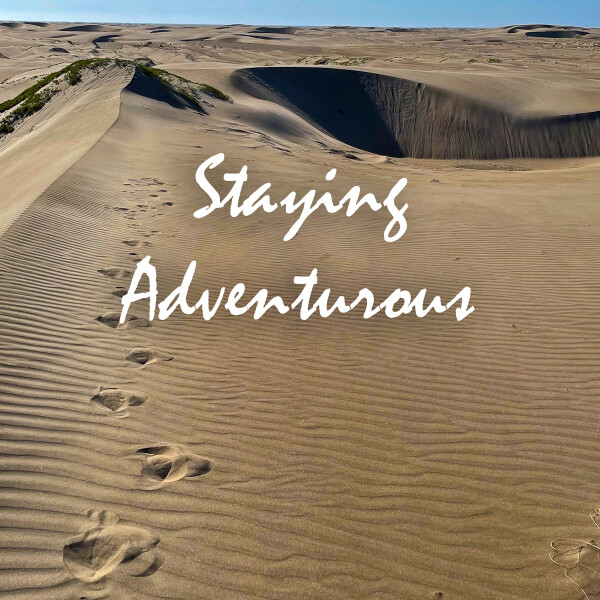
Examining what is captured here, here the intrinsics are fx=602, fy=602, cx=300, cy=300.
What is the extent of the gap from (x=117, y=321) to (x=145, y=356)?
0.84m

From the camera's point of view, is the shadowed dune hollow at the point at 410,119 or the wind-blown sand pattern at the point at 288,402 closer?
the wind-blown sand pattern at the point at 288,402

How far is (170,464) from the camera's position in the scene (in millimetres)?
4277

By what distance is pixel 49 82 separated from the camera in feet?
73.3

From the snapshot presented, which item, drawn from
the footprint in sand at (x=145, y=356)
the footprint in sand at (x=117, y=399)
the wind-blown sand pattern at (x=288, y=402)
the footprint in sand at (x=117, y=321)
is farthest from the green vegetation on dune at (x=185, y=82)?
the footprint in sand at (x=117, y=399)

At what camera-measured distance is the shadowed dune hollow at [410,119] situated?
25.4m

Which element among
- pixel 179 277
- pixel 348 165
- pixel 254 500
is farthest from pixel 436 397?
pixel 348 165

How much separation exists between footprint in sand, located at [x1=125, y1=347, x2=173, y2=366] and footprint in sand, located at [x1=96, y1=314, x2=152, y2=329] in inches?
22.1

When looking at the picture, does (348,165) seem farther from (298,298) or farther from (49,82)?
(49,82)

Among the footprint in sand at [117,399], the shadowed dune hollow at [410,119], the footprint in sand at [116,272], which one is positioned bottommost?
the footprint in sand at [117,399]

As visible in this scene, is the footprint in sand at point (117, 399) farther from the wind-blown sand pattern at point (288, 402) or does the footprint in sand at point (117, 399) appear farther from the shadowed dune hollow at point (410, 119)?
the shadowed dune hollow at point (410, 119)

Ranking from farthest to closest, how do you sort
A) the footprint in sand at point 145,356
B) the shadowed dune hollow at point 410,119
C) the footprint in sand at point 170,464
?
the shadowed dune hollow at point 410,119 → the footprint in sand at point 145,356 → the footprint in sand at point 170,464

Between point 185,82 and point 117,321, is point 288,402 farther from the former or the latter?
point 185,82

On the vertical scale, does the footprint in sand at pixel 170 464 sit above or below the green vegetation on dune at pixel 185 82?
below

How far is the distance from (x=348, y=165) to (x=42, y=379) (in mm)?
12588
